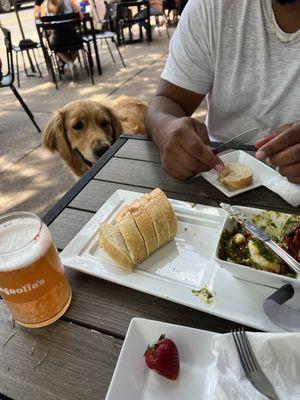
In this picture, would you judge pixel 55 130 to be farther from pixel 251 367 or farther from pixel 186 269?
pixel 251 367

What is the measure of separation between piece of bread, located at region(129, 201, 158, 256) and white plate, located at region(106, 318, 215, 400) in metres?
0.23

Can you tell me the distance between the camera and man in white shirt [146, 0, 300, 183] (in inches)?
46.5

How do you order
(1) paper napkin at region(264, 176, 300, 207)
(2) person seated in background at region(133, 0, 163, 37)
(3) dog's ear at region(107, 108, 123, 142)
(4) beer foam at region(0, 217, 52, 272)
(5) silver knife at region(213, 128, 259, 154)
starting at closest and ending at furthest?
(4) beer foam at region(0, 217, 52, 272) < (1) paper napkin at region(264, 176, 300, 207) < (5) silver knife at region(213, 128, 259, 154) < (3) dog's ear at region(107, 108, 123, 142) < (2) person seated in background at region(133, 0, 163, 37)

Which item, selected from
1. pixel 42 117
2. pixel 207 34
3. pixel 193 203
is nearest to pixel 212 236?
pixel 193 203

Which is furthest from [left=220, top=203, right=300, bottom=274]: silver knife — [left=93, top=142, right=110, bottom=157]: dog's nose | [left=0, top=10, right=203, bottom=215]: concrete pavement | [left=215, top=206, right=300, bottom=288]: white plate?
[left=0, top=10, right=203, bottom=215]: concrete pavement

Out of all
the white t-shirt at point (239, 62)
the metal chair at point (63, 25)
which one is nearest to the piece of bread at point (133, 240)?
the white t-shirt at point (239, 62)

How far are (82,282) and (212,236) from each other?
355 mm

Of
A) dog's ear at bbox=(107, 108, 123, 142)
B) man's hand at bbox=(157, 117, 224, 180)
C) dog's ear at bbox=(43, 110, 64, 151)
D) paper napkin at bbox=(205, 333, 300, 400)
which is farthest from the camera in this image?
dog's ear at bbox=(107, 108, 123, 142)

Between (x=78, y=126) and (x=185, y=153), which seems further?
(x=78, y=126)

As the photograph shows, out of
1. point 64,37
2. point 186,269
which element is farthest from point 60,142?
point 64,37

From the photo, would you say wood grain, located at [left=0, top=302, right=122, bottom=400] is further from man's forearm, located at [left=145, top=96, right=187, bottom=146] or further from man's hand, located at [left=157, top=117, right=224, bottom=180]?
man's forearm, located at [left=145, top=96, right=187, bottom=146]

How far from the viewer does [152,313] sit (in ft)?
2.44

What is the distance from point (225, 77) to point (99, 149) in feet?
3.51

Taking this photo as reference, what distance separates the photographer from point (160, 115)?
1.37 metres
